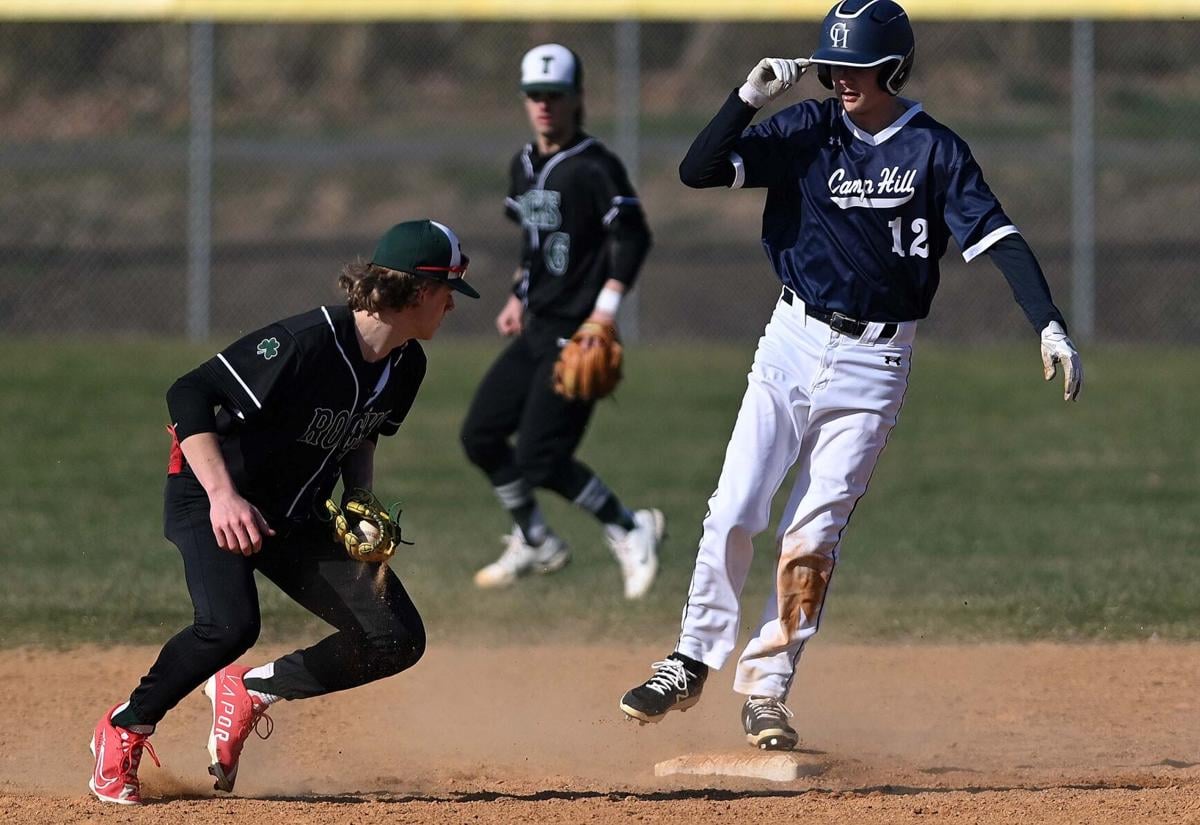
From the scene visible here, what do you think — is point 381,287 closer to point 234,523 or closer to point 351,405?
point 351,405

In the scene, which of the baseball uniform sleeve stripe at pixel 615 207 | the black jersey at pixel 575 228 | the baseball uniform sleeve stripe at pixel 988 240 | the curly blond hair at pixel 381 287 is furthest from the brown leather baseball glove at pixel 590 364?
the curly blond hair at pixel 381 287

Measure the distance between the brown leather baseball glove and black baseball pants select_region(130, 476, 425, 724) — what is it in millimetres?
2729

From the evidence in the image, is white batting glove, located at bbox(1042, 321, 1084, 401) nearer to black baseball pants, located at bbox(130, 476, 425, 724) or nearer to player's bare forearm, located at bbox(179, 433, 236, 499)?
black baseball pants, located at bbox(130, 476, 425, 724)

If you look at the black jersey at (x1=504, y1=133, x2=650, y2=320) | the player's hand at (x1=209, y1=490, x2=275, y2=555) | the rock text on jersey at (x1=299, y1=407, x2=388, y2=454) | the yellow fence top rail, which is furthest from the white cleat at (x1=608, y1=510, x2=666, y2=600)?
the yellow fence top rail

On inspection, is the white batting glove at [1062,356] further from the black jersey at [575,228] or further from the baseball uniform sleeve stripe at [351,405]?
the black jersey at [575,228]

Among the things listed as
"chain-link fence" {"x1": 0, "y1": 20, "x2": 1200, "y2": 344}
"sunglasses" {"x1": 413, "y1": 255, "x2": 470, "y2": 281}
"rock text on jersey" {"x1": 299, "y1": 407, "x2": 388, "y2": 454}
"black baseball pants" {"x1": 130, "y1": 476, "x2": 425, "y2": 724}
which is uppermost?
"chain-link fence" {"x1": 0, "y1": 20, "x2": 1200, "y2": 344}

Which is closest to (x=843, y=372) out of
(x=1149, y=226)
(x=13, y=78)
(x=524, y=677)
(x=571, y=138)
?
(x=524, y=677)

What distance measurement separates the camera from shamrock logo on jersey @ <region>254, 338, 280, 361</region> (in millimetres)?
4445

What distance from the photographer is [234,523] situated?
4.30 metres

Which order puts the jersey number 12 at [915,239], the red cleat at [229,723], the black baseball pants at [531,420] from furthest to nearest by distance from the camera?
the black baseball pants at [531,420], the jersey number 12 at [915,239], the red cleat at [229,723]

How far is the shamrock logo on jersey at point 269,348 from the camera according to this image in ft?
14.6

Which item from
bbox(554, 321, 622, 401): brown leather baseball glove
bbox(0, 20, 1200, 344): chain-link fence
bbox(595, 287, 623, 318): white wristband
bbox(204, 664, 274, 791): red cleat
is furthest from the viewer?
bbox(0, 20, 1200, 344): chain-link fence

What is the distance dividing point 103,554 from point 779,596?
4584 mm

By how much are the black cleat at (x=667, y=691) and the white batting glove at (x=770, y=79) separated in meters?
1.64
